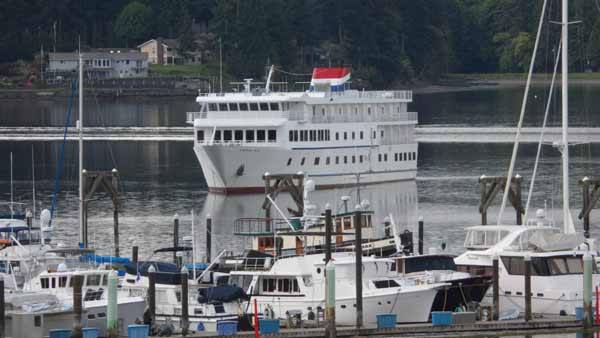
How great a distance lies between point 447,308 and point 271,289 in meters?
5.06

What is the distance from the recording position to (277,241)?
5566cm

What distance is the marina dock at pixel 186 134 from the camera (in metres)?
131

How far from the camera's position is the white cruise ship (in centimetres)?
9400

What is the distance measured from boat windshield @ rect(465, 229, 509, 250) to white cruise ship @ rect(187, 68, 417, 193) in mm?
36361

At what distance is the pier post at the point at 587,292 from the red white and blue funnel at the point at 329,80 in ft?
167

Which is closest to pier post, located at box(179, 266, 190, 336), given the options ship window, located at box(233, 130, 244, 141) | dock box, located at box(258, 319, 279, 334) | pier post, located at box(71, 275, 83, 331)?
dock box, located at box(258, 319, 279, 334)

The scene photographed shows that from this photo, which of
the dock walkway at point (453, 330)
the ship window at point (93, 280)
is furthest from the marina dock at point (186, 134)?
the ship window at point (93, 280)

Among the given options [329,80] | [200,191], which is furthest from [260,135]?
[329,80]

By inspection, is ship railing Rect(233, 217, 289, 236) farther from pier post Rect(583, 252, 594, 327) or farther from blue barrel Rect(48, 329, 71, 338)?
pier post Rect(583, 252, 594, 327)

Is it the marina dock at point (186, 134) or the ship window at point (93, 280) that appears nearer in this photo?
the ship window at point (93, 280)

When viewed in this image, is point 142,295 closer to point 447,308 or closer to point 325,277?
point 325,277

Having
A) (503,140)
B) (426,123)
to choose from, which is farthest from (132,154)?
(426,123)

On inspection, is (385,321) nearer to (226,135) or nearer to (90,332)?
(90,332)

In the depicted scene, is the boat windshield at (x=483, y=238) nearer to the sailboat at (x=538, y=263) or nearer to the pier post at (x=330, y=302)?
the sailboat at (x=538, y=263)
